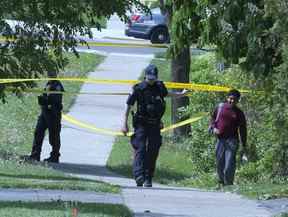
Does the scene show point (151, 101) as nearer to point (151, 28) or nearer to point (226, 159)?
point (226, 159)

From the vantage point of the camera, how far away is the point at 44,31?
17.5 m

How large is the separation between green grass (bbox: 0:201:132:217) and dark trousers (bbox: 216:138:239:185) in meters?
5.54

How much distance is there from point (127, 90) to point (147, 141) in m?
15.3

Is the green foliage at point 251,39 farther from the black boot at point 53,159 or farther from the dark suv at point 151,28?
the dark suv at point 151,28

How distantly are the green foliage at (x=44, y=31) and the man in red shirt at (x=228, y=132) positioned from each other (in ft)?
8.28

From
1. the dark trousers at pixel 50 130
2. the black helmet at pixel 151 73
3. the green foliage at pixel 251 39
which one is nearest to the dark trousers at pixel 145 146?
the black helmet at pixel 151 73

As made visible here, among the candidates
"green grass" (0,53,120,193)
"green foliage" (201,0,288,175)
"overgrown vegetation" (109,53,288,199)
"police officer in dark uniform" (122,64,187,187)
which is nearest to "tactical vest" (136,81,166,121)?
"police officer in dark uniform" (122,64,187,187)

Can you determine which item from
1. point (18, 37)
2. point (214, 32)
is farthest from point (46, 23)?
point (214, 32)

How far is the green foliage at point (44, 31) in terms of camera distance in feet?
55.3

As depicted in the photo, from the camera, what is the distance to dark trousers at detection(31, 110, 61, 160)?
19.3 m

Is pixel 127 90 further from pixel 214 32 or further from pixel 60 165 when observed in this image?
pixel 214 32

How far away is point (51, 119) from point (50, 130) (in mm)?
237

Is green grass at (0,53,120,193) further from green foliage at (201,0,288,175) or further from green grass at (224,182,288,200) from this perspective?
green foliage at (201,0,288,175)

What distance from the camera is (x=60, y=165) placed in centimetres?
1917
